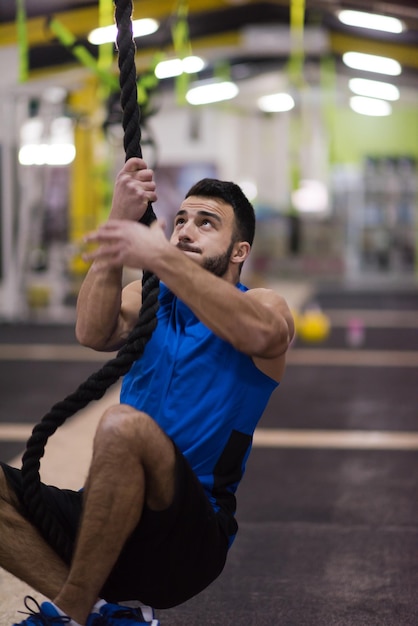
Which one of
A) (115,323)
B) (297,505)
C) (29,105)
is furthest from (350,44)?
(115,323)

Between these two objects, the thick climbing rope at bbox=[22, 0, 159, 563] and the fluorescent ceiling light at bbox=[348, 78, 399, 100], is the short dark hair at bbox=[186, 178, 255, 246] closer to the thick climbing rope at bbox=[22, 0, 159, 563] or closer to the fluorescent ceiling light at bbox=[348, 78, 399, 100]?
the thick climbing rope at bbox=[22, 0, 159, 563]

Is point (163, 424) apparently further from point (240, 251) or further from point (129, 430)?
point (240, 251)

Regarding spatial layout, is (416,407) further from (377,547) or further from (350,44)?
(350,44)

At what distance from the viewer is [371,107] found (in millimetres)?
15695

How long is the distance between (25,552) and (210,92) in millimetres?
12022

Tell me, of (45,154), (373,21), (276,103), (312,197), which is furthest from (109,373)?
(312,197)

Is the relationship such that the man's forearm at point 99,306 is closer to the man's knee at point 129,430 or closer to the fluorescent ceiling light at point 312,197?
the man's knee at point 129,430

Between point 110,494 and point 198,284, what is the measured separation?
0.41 meters

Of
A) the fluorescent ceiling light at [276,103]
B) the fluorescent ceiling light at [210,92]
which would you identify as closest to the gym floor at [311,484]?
the fluorescent ceiling light at [210,92]

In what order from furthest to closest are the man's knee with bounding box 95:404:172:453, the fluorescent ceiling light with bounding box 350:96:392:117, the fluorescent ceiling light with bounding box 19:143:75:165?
the fluorescent ceiling light with bounding box 350:96:392:117 < the fluorescent ceiling light with bounding box 19:143:75:165 < the man's knee with bounding box 95:404:172:453

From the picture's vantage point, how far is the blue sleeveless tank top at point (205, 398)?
A: 1767 mm

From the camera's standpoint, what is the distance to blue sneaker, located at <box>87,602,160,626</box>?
1.73 m

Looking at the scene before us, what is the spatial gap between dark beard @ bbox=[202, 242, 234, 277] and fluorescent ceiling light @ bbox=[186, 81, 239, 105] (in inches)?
449

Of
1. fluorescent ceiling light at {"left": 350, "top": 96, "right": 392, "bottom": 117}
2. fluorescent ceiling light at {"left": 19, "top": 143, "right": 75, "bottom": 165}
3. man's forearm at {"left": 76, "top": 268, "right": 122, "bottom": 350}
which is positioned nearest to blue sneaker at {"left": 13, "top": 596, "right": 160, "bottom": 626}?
man's forearm at {"left": 76, "top": 268, "right": 122, "bottom": 350}
